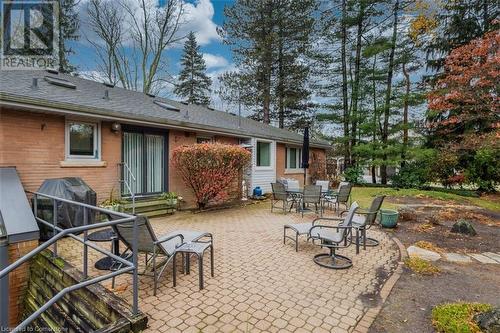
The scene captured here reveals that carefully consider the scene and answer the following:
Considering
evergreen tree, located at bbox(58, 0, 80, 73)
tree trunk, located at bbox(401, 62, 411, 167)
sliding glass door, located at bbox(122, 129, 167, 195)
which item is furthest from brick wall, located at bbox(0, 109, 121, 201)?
tree trunk, located at bbox(401, 62, 411, 167)

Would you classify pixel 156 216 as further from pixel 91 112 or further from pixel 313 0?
pixel 313 0

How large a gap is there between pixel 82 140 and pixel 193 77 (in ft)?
78.9

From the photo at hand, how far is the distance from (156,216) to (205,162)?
2.32 m

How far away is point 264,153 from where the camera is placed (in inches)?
555

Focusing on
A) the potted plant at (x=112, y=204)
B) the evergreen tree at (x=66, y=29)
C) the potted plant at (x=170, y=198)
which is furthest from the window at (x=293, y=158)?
the evergreen tree at (x=66, y=29)

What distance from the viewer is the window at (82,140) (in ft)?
23.0

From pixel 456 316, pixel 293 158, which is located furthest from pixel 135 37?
pixel 456 316

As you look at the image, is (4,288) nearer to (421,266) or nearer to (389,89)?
(421,266)

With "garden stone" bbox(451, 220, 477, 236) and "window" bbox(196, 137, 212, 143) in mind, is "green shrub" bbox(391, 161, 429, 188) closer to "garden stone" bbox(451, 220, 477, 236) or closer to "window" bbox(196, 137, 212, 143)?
"garden stone" bbox(451, 220, 477, 236)

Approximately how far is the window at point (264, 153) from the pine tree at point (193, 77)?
673 inches

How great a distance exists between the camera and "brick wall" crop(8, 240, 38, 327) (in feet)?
16.0

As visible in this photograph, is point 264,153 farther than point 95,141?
Yes

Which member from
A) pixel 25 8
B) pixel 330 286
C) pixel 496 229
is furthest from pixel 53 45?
pixel 496 229

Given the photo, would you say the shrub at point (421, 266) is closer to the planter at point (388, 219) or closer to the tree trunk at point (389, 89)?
the planter at point (388, 219)
